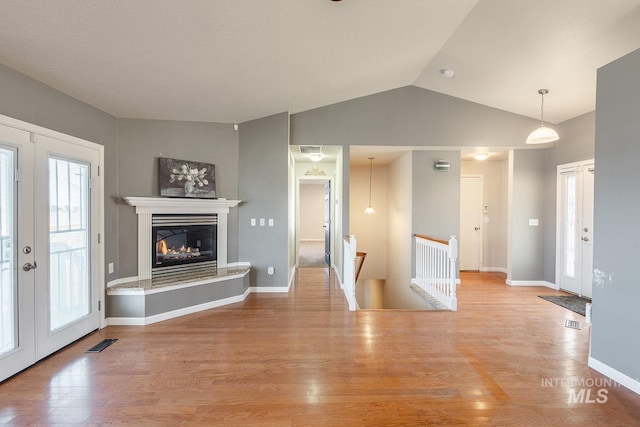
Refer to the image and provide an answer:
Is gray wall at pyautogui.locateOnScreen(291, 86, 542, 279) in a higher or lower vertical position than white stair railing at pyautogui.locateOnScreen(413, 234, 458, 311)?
higher

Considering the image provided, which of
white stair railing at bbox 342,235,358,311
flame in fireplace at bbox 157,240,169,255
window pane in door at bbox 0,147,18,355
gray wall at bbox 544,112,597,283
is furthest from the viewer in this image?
gray wall at bbox 544,112,597,283

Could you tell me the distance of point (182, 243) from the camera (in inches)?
161

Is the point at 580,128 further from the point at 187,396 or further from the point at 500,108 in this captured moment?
the point at 187,396

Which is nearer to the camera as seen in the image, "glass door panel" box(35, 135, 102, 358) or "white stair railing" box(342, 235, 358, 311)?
"glass door panel" box(35, 135, 102, 358)

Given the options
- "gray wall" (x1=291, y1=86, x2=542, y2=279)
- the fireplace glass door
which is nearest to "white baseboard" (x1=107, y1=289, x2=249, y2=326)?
the fireplace glass door

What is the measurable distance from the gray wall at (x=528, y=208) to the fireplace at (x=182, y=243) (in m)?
5.26

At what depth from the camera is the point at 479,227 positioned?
248 inches

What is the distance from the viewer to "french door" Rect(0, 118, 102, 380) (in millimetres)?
2301

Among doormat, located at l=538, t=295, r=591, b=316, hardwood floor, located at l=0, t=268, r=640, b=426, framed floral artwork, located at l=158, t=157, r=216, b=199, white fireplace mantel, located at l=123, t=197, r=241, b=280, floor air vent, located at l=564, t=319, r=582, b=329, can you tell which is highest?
framed floral artwork, located at l=158, t=157, r=216, b=199

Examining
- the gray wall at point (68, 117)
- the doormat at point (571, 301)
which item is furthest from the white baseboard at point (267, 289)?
the doormat at point (571, 301)

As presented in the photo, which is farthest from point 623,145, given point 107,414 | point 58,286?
point 58,286

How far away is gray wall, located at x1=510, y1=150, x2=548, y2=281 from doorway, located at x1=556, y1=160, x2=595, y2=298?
274mm

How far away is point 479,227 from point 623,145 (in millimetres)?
4315

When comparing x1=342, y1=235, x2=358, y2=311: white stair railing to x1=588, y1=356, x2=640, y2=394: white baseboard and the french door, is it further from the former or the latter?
the french door
